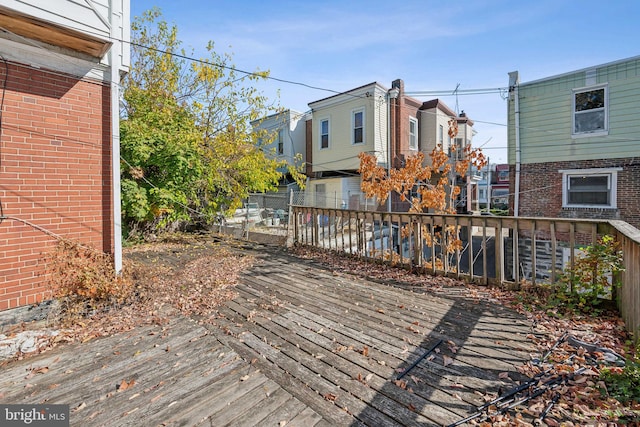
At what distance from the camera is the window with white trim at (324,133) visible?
17016 millimetres

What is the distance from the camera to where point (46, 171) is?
151 inches

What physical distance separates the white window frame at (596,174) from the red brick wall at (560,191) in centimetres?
9

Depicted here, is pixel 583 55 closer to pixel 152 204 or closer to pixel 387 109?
pixel 387 109

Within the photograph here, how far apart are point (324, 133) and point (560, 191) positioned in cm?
1132

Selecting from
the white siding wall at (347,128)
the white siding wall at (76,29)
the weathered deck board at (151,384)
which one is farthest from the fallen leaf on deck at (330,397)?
the white siding wall at (347,128)

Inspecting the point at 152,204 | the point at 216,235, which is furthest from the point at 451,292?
the point at 216,235

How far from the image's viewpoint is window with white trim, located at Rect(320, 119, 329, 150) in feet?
55.8

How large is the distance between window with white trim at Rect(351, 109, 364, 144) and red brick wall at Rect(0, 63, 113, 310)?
491 inches

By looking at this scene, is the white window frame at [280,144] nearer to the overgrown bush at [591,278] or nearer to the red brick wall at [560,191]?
the red brick wall at [560,191]

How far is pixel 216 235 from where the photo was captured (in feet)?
36.2

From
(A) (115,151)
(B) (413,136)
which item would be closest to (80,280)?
(A) (115,151)

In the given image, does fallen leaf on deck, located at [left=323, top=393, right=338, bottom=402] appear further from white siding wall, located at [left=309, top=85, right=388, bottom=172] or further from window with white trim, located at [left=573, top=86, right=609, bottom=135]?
white siding wall, located at [left=309, top=85, right=388, bottom=172]

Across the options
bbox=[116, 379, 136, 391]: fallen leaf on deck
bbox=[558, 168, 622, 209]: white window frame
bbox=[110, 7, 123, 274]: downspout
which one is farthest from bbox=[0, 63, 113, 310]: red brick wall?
bbox=[558, 168, 622, 209]: white window frame

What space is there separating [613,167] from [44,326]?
1455 centimetres
